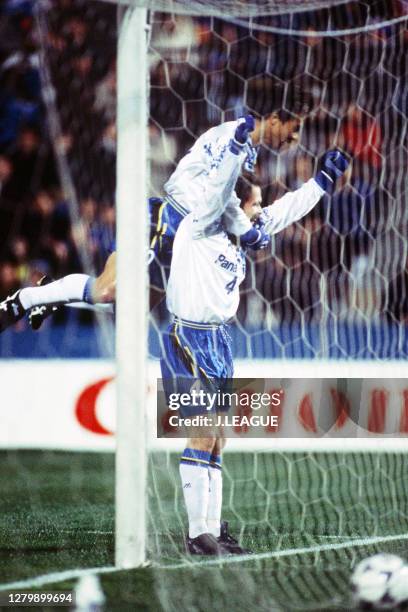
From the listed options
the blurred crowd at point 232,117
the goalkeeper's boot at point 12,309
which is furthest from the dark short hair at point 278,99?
the goalkeeper's boot at point 12,309

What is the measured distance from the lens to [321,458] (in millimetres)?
7375

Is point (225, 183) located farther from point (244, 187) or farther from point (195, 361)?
point (195, 361)

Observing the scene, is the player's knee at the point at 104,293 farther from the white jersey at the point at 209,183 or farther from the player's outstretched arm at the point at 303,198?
the player's outstretched arm at the point at 303,198

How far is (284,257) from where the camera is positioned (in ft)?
19.1

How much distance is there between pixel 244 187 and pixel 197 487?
1105 millimetres

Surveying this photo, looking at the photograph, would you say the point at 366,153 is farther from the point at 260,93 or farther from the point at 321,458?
the point at 321,458

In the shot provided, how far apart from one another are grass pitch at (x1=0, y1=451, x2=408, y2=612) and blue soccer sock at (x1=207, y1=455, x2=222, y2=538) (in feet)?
0.48

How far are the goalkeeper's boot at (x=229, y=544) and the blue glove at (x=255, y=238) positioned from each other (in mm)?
1070

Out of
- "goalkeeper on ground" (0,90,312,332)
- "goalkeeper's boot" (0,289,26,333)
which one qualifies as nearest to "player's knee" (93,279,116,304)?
"goalkeeper on ground" (0,90,312,332)

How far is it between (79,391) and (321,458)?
170cm

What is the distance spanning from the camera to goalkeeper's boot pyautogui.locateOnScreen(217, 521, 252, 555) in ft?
13.5

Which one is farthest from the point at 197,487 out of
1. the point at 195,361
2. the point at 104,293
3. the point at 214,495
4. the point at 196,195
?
the point at 196,195

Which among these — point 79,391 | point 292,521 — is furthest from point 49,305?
point 79,391

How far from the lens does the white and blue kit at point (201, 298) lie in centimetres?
402
